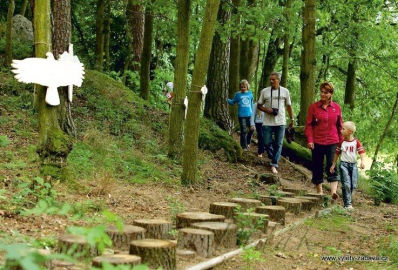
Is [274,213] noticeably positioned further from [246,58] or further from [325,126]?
[246,58]

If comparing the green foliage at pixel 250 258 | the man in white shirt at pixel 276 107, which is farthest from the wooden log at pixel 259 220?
the man in white shirt at pixel 276 107

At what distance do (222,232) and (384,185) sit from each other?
30.1 ft

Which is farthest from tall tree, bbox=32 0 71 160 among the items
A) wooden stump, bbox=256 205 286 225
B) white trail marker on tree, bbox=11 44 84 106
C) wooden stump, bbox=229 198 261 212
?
wooden stump, bbox=256 205 286 225

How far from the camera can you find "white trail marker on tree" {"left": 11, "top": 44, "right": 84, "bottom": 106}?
6.34m

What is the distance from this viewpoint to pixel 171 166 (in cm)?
1105

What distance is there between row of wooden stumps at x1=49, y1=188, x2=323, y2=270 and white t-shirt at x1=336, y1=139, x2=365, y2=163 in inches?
132

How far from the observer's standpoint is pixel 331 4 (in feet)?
67.8

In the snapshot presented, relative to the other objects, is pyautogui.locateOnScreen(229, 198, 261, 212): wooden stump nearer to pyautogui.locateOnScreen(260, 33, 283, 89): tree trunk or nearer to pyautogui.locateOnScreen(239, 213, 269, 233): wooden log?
pyautogui.locateOnScreen(239, 213, 269, 233): wooden log

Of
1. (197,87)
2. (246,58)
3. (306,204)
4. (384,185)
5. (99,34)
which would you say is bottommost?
(384,185)

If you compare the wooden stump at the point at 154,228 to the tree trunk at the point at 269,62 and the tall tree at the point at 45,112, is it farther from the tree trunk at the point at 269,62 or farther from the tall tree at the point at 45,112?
the tree trunk at the point at 269,62

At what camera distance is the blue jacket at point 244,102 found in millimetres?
14445

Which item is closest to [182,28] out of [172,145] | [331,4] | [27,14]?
[172,145]

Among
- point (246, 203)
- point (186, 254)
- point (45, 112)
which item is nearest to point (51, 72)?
point (45, 112)

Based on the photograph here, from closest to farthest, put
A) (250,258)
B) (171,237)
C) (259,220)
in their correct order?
(250,258) < (171,237) < (259,220)
